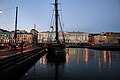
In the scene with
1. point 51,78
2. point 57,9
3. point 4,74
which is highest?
point 57,9

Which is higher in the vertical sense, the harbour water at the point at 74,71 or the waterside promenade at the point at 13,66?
the waterside promenade at the point at 13,66

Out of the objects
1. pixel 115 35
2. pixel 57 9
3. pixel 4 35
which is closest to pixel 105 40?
pixel 115 35

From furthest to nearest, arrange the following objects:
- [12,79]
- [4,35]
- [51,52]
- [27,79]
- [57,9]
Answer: [4,35]
[57,9]
[51,52]
[27,79]
[12,79]

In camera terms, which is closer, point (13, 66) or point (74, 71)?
point (13, 66)

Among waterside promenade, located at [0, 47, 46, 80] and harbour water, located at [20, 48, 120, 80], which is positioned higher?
waterside promenade, located at [0, 47, 46, 80]

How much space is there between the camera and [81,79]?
57.7ft

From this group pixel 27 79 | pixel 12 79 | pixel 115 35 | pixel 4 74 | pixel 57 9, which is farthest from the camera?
pixel 115 35

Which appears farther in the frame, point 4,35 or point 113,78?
point 4,35

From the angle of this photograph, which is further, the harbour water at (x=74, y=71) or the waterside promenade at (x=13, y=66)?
the harbour water at (x=74, y=71)

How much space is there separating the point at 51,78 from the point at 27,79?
109 inches

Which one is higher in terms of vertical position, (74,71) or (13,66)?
(13,66)

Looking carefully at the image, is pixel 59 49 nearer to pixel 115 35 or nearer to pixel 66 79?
pixel 66 79

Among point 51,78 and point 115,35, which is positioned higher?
point 115,35

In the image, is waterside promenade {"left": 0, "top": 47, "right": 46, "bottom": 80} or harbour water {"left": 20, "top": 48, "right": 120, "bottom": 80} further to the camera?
harbour water {"left": 20, "top": 48, "right": 120, "bottom": 80}
